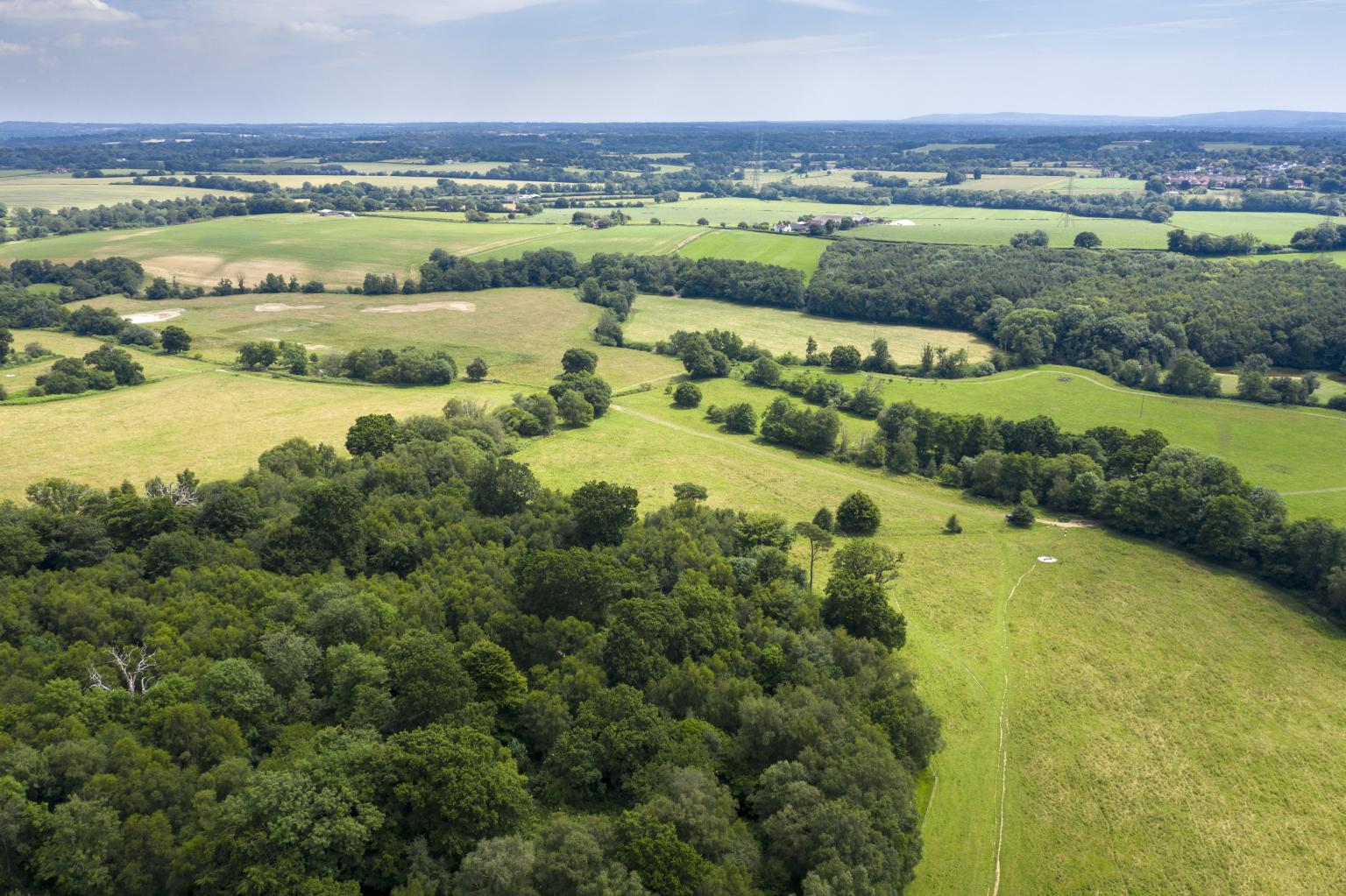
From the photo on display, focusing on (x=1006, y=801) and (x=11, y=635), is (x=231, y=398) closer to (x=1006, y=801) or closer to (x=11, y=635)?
(x=11, y=635)

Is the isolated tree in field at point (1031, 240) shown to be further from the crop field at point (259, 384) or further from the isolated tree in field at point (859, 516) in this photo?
the isolated tree in field at point (859, 516)

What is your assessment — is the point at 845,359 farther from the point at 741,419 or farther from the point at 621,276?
the point at 621,276

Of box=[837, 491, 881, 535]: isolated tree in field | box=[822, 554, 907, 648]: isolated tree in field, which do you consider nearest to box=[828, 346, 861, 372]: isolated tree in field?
box=[837, 491, 881, 535]: isolated tree in field

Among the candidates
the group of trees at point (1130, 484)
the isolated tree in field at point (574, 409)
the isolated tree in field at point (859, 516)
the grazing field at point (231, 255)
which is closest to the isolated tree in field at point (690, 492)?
the isolated tree in field at point (859, 516)

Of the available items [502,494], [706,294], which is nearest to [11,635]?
[502,494]

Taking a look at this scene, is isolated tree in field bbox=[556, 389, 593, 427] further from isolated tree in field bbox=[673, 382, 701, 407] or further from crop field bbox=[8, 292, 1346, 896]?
isolated tree in field bbox=[673, 382, 701, 407]

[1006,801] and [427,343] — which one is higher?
[427,343]

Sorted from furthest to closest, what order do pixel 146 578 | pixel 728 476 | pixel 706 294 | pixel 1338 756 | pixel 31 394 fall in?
pixel 706 294
pixel 31 394
pixel 728 476
pixel 146 578
pixel 1338 756
